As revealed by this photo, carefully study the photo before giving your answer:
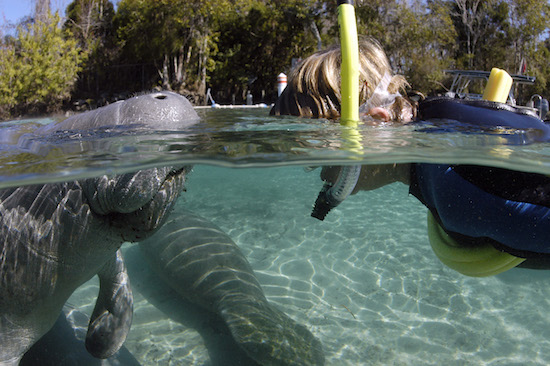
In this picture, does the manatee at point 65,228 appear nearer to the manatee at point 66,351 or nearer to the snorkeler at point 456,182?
the manatee at point 66,351

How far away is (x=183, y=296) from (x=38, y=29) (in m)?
25.1

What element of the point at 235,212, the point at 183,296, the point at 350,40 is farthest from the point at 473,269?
the point at 235,212

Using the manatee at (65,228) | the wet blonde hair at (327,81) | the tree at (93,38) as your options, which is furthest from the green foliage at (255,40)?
the manatee at (65,228)

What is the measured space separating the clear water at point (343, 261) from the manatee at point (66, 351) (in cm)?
46

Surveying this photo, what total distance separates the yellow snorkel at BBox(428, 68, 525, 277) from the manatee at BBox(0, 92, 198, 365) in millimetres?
2023

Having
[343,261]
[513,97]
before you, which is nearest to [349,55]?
[343,261]

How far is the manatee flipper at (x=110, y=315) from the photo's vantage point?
3123 mm

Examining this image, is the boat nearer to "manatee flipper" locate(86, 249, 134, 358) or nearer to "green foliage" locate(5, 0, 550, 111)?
"manatee flipper" locate(86, 249, 134, 358)

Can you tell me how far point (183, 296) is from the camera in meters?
4.82

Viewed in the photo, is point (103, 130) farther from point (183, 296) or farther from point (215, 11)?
point (215, 11)

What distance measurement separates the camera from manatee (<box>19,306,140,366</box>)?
121 inches

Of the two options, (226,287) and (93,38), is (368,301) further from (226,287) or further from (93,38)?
(93,38)

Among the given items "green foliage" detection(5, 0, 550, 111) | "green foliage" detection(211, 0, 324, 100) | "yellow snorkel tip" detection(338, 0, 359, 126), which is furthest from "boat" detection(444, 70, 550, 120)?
"green foliage" detection(211, 0, 324, 100)

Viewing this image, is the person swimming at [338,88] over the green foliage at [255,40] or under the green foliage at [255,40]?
under
